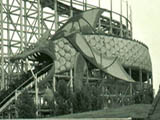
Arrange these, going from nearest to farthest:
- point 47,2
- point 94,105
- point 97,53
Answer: point 94,105 → point 97,53 → point 47,2

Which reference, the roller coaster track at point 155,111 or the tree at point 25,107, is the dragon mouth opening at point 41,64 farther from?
the roller coaster track at point 155,111

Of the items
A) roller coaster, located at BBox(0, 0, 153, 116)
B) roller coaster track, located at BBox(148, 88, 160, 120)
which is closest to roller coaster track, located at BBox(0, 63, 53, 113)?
roller coaster, located at BBox(0, 0, 153, 116)

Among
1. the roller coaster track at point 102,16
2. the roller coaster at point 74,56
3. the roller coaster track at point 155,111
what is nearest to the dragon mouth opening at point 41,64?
the roller coaster at point 74,56

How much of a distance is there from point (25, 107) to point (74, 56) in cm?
975

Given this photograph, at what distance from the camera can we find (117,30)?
59.8 meters

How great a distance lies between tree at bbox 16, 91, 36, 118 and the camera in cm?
3334

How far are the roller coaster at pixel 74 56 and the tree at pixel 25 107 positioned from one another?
302cm

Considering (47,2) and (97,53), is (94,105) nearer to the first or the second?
(97,53)

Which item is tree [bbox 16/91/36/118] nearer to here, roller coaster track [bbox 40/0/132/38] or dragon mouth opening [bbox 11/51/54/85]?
dragon mouth opening [bbox 11/51/54/85]

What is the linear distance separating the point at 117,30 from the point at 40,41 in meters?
21.7

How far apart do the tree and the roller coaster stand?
3.02 metres

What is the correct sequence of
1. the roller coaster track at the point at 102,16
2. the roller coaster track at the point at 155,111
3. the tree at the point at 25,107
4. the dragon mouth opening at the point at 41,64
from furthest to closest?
the roller coaster track at the point at 102,16, the dragon mouth opening at the point at 41,64, the tree at the point at 25,107, the roller coaster track at the point at 155,111

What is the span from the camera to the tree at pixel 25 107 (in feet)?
109

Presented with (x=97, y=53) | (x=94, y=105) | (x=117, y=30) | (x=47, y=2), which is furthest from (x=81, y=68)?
(x=117, y=30)
